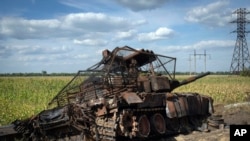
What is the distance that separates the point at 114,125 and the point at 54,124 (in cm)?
210

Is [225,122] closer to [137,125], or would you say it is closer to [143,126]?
[143,126]

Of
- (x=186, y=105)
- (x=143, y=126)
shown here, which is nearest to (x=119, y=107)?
(x=143, y=126)

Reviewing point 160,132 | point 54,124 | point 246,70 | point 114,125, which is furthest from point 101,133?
point 246,70

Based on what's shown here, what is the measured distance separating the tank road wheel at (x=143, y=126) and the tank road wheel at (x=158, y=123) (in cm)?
51

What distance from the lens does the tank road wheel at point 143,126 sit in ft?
46.0

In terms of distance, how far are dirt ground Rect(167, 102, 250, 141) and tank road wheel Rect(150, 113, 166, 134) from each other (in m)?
0.50

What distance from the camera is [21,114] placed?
18500mm

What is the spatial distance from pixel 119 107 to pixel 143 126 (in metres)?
1.53

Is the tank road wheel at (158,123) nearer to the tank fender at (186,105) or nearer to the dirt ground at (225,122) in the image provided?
the tank fender at (186,105)

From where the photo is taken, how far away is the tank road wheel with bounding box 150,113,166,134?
1497 centimetres

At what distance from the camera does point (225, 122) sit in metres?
19.5

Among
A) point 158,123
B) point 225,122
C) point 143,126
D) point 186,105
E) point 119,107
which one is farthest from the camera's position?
point 225,122

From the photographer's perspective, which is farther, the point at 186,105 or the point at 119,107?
the point at 186,105

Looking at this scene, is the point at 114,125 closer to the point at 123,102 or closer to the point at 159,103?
the point at 123,102
